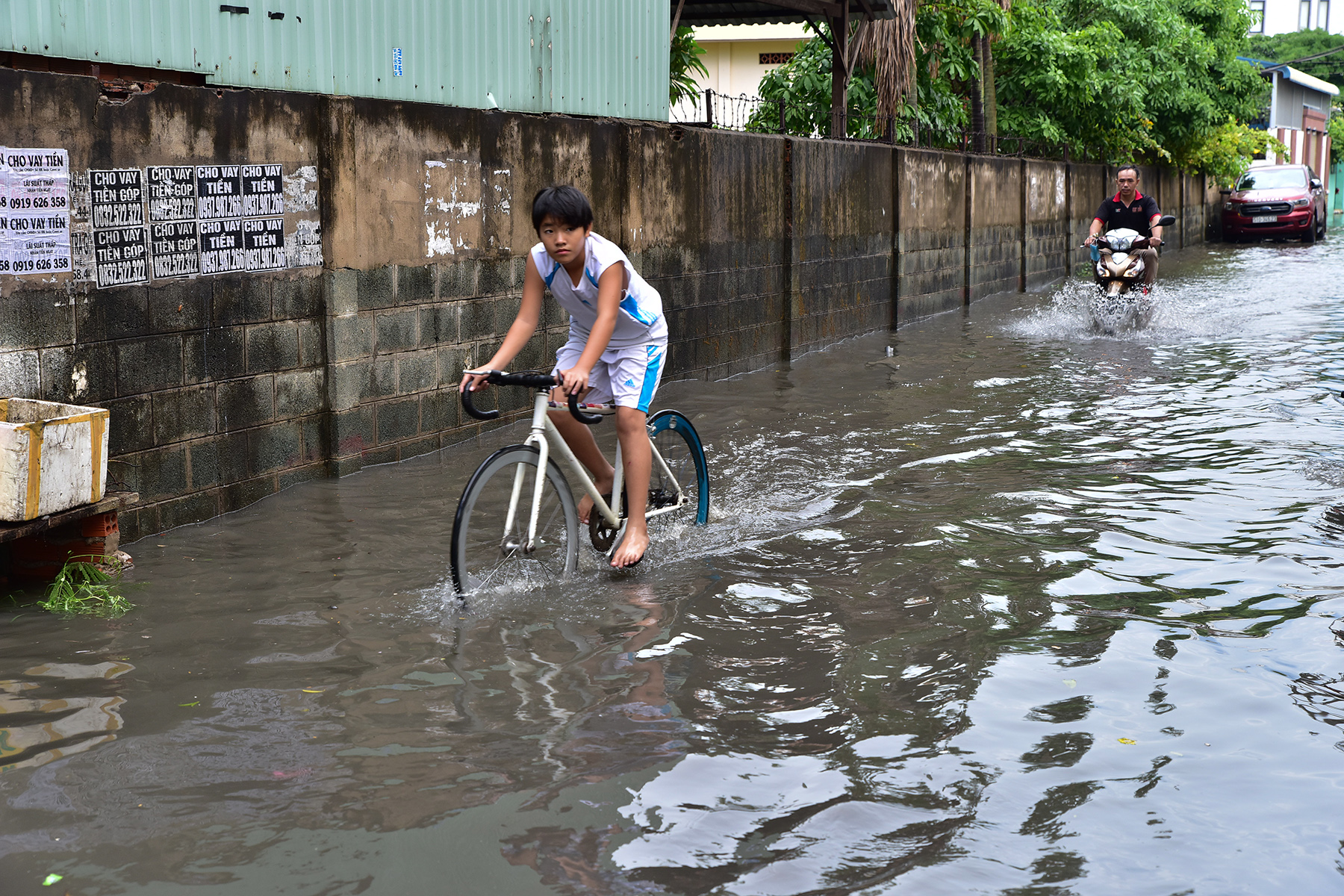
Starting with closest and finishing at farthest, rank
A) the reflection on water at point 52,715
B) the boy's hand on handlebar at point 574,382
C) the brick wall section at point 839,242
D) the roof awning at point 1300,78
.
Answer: the reflection on water at point 52,715
the boy's hand on handlebar at point 574,382
the brick wall section at point 839,242
the roof awning at point 1300,78

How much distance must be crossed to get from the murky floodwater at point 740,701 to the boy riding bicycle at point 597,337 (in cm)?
43

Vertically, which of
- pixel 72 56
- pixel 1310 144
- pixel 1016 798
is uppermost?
pixel 1310 144

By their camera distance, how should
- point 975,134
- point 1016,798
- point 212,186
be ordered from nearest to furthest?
point 1016,798
point 212,186
point 975,134

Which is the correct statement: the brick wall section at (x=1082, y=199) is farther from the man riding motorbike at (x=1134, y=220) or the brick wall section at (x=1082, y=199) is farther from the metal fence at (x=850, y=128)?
the man riding motorbike at (x=1134, y=220)

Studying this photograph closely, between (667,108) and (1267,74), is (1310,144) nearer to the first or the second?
(1267,74)

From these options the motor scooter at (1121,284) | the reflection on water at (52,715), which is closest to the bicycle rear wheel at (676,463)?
the reflection on water at (52,715)

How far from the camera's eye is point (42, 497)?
5180 millimetres

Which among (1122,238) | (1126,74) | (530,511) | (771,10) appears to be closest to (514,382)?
(530,511)

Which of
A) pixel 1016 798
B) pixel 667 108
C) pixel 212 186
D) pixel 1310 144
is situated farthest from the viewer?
pixel 1310 144

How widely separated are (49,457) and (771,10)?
554 inches

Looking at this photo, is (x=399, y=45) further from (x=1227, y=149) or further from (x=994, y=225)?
(x=1227, y=149)

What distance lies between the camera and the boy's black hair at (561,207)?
5.14m

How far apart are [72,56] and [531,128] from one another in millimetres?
3686

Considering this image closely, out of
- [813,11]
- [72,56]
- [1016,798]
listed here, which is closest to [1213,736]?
[1016,798]
